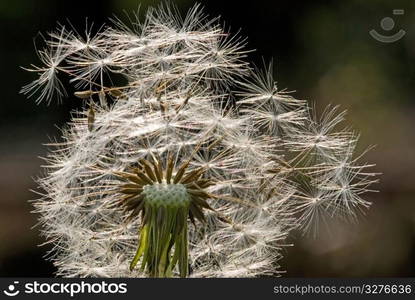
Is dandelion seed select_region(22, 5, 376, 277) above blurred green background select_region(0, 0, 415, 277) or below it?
below

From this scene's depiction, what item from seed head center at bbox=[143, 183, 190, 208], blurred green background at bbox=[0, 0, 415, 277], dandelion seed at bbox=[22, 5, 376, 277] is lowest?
seed head center at bbox=[143, 183, 190, 208]

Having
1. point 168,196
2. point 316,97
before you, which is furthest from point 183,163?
point 316,97

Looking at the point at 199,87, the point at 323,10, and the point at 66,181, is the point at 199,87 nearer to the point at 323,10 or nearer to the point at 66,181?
the point at 66,181

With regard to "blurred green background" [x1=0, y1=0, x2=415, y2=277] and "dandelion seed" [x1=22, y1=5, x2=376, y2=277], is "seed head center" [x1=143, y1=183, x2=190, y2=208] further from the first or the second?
"blurred green background" [x1=0, y1=0, x2=415, y2=277]

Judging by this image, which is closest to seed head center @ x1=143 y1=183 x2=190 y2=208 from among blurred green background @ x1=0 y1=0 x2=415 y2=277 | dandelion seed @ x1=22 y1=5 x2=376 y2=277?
dandelion seed @ x1=22 y1=5 x2=376 y2=277

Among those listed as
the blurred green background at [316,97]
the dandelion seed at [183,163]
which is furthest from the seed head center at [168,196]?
the blurred green background at [316,97]

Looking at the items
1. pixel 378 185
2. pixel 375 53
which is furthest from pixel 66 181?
pixel 375 53

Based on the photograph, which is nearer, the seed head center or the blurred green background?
the seed head center

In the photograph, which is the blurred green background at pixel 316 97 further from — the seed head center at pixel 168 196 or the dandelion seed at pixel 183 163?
the seed head center at pixel 168 196
